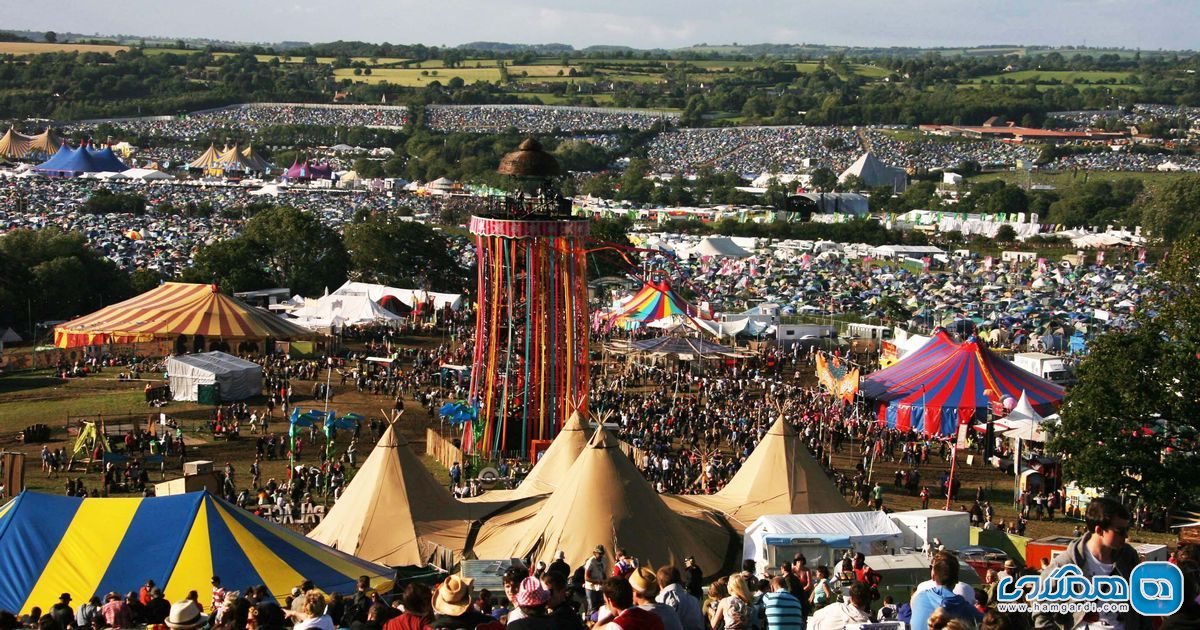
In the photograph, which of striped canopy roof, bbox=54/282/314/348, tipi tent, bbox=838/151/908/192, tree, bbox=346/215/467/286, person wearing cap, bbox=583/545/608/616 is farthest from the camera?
Answer: tipi tent, bbox=838/151/908/192

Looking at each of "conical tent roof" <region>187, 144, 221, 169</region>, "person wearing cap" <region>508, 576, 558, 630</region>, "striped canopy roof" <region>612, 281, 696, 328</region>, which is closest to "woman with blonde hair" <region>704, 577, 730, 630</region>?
"person wearing cap" <region>508, 576, 558, 630</region>

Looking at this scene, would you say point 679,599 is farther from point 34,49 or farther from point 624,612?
point 34,49

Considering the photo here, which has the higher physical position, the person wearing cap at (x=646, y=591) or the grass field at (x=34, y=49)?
the person wearing cap at (x=646, y=591)

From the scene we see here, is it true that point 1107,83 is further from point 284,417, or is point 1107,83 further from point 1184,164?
point 284,417

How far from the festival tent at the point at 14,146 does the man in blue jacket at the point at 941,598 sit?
4257 inches

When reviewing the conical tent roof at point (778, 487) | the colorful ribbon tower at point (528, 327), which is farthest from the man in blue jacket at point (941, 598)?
the colorful ribbon tower at point (528, 327)

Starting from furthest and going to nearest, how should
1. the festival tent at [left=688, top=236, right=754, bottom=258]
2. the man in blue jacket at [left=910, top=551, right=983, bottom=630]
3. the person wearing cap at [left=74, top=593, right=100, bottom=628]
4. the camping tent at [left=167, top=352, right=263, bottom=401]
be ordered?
the festival tent at [left=688, top=236, right=754, bottom=258] < the camping tent at [left=167, top=352, right=263, bottom=401] < the person wearing cap at [left=74, top=593, right=100, bottom=628] < the man in blue jacket at [left=910, top=551, right=983, bottom=630]

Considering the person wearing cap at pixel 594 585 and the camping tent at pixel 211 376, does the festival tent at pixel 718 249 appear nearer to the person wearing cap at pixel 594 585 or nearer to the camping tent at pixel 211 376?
the camping tent at pixel 211 376

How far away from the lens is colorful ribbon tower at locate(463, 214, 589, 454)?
2475 cm

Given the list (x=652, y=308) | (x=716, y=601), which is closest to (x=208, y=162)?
(x=652, y=308)

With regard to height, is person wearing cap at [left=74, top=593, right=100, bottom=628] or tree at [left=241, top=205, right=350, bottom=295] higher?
person wearing cap at [left=74, top=593, right=100, bottom=628]

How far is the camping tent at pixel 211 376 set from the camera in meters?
30.5

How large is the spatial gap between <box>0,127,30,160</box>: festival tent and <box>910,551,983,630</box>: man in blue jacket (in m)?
108

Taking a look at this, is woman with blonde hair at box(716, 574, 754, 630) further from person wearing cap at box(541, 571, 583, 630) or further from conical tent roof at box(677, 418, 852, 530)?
conical tent roof at box(677, 418, 852, 530)
